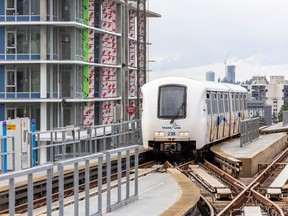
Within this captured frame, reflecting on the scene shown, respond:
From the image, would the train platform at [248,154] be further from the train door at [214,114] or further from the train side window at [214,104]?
the train side window at [214,104]

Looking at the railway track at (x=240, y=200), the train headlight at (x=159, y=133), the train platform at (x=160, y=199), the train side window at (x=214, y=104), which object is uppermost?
the train side window at (x=214, y=104)

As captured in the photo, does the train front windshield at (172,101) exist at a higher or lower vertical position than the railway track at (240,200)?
higher

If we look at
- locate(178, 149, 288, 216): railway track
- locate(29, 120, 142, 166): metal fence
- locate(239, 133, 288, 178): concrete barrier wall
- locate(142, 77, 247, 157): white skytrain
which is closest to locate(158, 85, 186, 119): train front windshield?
locate(142, 77, 247, 157): white skytrain

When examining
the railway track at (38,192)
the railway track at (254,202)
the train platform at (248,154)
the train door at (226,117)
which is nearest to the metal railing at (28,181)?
the railway track at (38,192)

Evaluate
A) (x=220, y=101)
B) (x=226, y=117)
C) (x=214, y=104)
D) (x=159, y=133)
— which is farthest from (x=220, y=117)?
(x=159, y=133)

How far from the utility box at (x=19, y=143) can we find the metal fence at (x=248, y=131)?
1164cm

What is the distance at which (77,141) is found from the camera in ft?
84.6

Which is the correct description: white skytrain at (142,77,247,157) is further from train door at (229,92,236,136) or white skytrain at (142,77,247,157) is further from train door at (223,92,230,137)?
train door at (229,92,236,136)

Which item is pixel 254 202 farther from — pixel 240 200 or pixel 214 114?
pixel 214 114

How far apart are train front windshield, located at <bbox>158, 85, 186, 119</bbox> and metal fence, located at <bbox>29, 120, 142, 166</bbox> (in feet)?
7.93

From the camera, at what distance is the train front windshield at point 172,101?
27516 mm

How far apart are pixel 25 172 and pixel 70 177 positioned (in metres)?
8.46

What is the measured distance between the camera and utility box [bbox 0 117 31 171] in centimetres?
2114

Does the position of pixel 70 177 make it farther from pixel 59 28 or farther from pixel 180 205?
pixel 59 28
